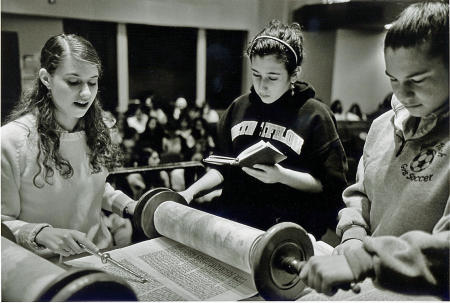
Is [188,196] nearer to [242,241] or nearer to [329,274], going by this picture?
[242,241]

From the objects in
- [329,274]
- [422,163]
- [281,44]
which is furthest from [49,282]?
[281,44]

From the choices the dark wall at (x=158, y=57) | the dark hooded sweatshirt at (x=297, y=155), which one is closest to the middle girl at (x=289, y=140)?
the dark hooded sweatshirt at (x=297, y=155)

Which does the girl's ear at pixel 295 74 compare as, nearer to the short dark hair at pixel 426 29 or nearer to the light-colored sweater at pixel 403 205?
the light-colored sweater at pixel 403 205

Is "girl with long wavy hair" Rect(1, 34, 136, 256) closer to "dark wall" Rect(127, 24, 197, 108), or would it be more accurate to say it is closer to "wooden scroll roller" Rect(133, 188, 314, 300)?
"wooden scroll roller" Rect(133, 188, 314, 300)

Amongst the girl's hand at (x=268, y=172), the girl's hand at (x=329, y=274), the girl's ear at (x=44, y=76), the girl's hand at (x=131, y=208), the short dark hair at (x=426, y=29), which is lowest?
the girl's hand at (x=131, y=208)

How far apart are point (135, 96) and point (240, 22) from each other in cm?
64

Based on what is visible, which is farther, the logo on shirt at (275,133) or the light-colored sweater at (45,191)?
the logo on shirt at (275,133)

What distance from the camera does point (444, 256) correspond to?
0.63m

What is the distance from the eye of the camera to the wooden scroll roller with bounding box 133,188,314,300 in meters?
0.76

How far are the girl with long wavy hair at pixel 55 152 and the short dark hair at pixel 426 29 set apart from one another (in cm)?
70

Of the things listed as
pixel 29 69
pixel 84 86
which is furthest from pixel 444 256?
pixel 29 69

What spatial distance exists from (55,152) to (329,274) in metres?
0.74

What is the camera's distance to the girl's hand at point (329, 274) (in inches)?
24.5

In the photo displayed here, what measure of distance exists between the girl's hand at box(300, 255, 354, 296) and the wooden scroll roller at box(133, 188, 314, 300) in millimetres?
93
